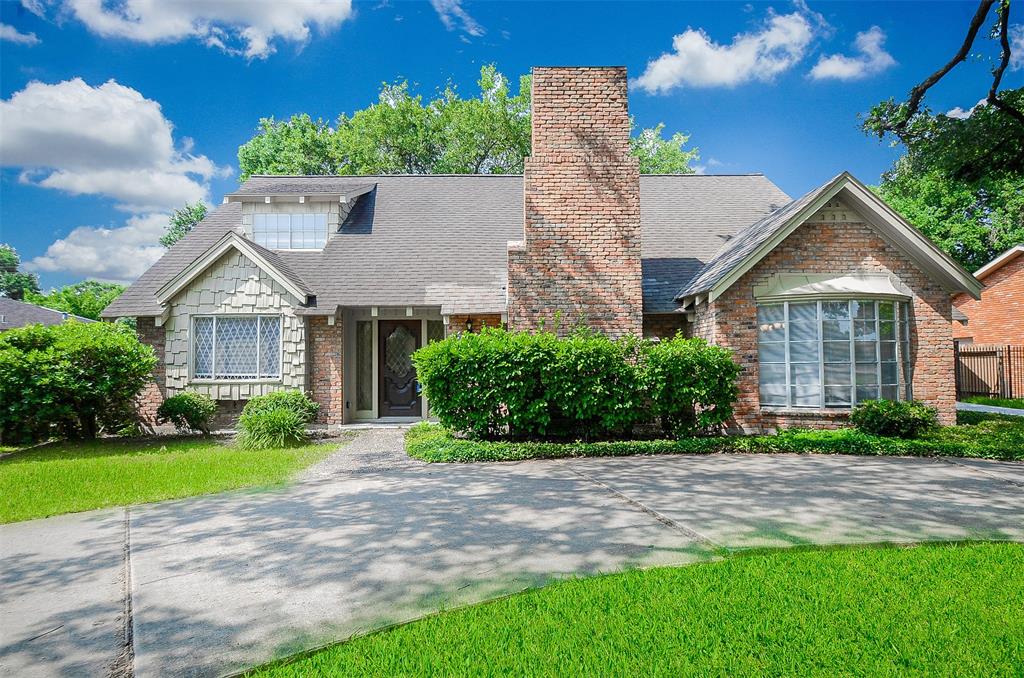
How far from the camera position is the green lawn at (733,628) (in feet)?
9.23

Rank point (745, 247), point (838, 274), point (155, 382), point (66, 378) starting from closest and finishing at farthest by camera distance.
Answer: point (66, 378)
point (838, 274)
point (745, 247)
point (155, 382)

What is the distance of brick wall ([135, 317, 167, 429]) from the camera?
43.5 feet

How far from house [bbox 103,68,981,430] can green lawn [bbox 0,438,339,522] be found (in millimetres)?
2980

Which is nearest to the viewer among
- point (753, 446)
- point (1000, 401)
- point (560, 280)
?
point (753, 446)

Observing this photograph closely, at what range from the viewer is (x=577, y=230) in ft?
38.0

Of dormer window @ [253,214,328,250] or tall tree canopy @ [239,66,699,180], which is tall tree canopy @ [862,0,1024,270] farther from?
tall tree canopy @ [239,66,699,180]

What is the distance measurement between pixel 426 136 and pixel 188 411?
22727mm

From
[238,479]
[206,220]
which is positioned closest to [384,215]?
[206,220]

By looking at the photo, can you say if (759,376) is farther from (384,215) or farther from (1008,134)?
(384,215)

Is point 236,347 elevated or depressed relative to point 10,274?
depressed

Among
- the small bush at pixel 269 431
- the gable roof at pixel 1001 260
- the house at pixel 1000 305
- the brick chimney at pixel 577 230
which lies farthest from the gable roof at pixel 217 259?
the gable roof at pixel 1001 260

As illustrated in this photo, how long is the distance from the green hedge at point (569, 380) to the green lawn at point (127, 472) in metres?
2.58

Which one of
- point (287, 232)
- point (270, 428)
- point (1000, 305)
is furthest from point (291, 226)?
point (1000, 305)

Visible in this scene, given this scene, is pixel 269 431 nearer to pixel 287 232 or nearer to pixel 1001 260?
pixel 287 232
